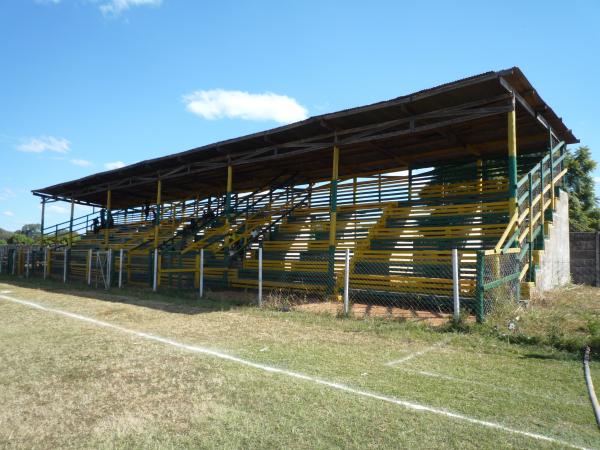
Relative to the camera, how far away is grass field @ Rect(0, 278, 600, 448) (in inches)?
125

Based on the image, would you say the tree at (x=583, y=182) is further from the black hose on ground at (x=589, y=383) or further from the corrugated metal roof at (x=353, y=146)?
the black hose on ground at (x=589, y=383)

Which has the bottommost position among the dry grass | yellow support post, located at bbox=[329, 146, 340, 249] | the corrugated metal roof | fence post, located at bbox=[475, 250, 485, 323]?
the dry grass

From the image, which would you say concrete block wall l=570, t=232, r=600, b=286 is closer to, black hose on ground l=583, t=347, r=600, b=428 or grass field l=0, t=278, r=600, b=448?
grass field l=0, t=278, r=600, b=448

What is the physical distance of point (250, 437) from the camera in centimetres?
312

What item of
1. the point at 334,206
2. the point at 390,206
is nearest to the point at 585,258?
the point at 390,206

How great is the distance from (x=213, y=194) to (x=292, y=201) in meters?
7.36

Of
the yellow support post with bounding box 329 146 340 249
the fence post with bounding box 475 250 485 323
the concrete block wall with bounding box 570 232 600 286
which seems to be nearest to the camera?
the fence post with bounding box 475 250 485 323

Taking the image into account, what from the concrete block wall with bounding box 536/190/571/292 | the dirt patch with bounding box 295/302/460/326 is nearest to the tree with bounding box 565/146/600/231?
the concrete block wall with bounding box 536/190/571/292

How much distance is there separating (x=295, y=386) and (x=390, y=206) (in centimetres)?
944

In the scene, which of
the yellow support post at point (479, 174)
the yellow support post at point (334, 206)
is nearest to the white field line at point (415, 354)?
the yellow support post at point (334, 206)

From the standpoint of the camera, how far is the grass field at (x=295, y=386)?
10.4ft

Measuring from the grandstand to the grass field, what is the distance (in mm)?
1797

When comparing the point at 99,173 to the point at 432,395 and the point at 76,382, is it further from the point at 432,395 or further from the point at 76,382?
the point at 432,395

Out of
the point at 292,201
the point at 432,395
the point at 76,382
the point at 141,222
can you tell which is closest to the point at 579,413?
the point at 432,395
